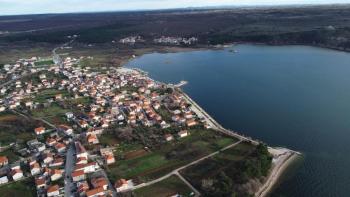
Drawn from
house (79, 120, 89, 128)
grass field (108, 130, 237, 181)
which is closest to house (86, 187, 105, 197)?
grass field (108, 130, 237, 181)

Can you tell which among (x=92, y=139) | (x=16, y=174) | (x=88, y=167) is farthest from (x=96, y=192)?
(x=92, y=139)

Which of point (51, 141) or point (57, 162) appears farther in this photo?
point (51, 141)

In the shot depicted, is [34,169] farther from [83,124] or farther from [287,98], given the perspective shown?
[287,98]

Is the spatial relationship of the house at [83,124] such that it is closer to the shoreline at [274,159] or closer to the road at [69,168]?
the road at [69,168]

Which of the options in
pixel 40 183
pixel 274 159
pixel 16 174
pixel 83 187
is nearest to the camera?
pixel 83 187

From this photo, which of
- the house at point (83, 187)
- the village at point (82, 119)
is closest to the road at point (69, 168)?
the village at point (82, 119)

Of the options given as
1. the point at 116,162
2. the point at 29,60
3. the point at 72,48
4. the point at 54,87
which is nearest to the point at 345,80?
the point at 116,162
